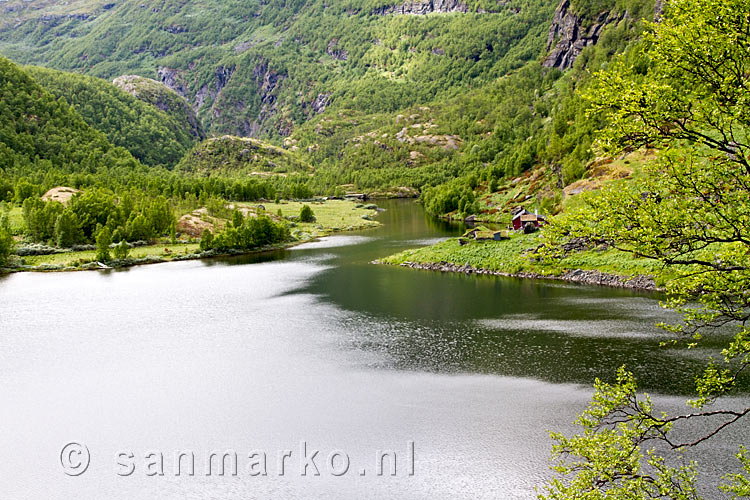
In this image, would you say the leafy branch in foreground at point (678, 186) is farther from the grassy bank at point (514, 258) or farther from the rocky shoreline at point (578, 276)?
the rocky shoreline at point (578, 276)

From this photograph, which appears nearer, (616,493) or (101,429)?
(616,493)

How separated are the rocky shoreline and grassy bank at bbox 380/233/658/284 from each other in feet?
1.76

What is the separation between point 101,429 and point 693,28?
3639 centimetres

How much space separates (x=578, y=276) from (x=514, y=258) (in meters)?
10.2

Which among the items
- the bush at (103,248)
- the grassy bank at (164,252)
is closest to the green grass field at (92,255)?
the grassy bank at (164,252)

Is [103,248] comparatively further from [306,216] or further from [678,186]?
[678,186]

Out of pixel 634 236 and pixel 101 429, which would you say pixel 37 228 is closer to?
pixel 101 429

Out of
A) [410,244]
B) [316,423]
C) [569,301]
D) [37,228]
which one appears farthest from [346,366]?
[37,228]

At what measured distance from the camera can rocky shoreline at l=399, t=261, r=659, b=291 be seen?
2534 inches

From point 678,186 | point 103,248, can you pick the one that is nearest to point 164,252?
point 103,248

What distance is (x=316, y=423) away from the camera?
3369 centimetres

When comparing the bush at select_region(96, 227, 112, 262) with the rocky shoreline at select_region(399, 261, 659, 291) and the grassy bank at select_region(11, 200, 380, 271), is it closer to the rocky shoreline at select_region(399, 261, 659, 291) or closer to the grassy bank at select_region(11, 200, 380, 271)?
the grassy bank at select_region(11, 200, 380, 271)

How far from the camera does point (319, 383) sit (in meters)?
40.1

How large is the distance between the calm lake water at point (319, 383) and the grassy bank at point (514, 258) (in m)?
4.46
